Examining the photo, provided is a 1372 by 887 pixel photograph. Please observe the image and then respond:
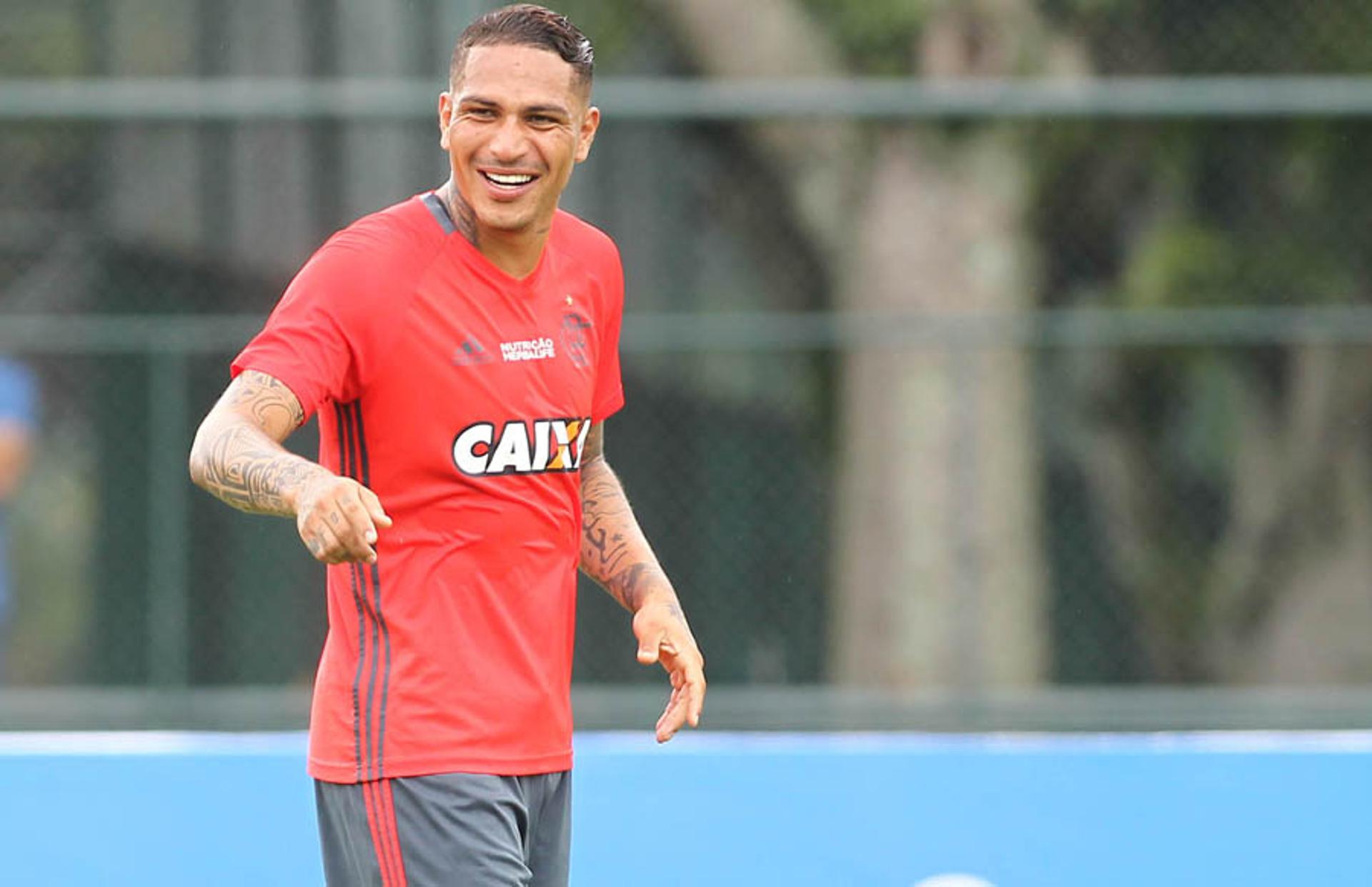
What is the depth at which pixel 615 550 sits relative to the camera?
3986mm

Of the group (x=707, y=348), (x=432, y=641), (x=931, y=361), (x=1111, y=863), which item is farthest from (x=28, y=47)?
(x=432, y=641)

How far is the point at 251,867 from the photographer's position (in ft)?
19.3

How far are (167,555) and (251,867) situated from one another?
2599 millimetres

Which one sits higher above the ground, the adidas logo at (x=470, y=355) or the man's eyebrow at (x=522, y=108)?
the man's eyebrow at (x=522, y=108)

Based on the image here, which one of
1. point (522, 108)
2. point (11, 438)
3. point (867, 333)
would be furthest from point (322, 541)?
point (11, 438)

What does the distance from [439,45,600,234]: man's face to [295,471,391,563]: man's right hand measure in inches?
28.5

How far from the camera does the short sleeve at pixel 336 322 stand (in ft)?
10.8

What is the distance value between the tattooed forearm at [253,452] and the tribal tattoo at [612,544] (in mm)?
819

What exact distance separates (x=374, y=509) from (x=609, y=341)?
3.47 ft

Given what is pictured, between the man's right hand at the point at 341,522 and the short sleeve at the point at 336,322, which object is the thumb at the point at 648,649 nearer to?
the short sleeve at the point at 336,322

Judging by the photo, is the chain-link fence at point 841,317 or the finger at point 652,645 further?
the chain-link fence at point 841,317

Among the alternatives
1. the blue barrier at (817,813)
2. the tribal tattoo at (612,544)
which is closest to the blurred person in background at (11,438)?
the blue barrier at (817,813)

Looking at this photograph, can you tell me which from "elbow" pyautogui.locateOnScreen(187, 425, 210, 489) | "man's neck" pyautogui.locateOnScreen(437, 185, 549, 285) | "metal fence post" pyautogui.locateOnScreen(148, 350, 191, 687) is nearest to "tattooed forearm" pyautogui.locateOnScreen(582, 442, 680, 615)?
"man's neck" pyautogui.locateOnScreen(437, 185, 549, 285)

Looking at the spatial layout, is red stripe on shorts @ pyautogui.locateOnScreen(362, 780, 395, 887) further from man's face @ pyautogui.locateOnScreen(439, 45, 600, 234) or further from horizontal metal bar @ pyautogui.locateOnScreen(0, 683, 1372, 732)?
horizontal metal bar @ pyautogui.locateOnScreen(0, 683, 1372, 732)
